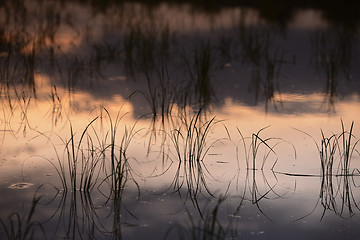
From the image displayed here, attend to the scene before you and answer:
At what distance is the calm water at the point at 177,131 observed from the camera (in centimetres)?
247

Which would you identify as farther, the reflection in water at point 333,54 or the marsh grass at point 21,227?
the reflection in water at point 333,54

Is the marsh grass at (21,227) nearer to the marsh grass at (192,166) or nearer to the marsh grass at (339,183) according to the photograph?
the marsh grass at (192,166)

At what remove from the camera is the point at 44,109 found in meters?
4.26

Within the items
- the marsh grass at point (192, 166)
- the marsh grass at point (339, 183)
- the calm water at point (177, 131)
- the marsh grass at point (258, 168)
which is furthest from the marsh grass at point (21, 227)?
the marsh grass at point (339, 183)

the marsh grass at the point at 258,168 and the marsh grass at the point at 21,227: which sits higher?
the marsh grass at the point at 258,168

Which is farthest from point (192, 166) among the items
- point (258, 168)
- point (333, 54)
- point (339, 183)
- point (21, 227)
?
point (333, 54)

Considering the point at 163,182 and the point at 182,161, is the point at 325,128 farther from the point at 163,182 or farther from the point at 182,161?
the point at 163,182

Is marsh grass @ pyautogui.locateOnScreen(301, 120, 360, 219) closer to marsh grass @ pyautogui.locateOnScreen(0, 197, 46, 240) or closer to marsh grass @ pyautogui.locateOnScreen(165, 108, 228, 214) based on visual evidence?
marsh grass @ pyautogui.locateOnScreen(165, 108, 228, 214)

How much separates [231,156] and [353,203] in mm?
731

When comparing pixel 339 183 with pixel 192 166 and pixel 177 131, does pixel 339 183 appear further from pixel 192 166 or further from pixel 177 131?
pixel 177 131

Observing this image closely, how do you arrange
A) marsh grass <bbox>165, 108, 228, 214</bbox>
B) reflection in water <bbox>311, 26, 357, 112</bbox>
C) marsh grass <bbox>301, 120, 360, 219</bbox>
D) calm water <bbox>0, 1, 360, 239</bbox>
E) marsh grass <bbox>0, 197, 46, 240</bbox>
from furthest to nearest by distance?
reflection in water <bbox>311, 26, 357, 112</bbox> → marsh grass <bbox>165, 108, 228, 214</bbox> → marsh grass <bbox>301, 120, 360, 219</bbox> → calm water <bbox>0, 1, 360, 239</bbox> → marsh grass <bbox>0, 197, 46, 240</bbox>

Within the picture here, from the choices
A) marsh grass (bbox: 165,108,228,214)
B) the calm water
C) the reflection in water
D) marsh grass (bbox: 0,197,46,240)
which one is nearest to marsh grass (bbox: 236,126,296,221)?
the calm water

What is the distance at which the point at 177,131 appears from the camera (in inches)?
149

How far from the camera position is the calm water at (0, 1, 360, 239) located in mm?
2469
